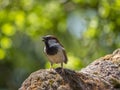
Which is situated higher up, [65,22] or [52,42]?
[65,22]

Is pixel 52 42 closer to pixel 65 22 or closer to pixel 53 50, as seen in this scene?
pixel 53 50

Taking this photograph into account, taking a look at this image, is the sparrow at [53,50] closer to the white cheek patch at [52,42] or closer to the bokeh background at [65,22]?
the white cheek patch at [52,42]

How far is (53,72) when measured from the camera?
5070mm

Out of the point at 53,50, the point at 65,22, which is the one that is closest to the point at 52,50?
the point at 53,50

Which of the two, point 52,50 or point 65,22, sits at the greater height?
point 65,22

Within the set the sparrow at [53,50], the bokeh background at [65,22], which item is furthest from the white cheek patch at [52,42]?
the bokeh background at [65,22]

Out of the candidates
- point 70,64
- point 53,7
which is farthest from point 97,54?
point 53,7

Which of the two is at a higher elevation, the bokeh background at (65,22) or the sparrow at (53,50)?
the bokeh background at (65,22)

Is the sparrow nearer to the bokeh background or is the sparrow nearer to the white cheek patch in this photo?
the white cheek patch

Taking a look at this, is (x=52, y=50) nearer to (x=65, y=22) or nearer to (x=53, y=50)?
(x=53, y=50)

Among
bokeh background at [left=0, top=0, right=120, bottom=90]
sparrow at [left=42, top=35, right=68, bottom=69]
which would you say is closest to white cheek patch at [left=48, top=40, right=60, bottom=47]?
sparrow at [left=42, top=35, right=68, bottom=69]

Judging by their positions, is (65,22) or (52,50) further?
(65,22)

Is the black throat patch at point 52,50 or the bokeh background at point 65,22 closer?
the black throat patch at point 52,50

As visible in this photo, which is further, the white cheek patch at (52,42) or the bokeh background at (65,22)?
the bokeh background at (65,22)
